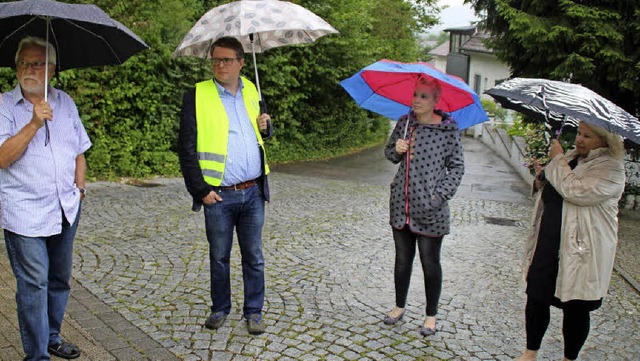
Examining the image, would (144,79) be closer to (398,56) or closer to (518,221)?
(518,221)

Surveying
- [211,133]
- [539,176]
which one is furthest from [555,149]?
[211,133]

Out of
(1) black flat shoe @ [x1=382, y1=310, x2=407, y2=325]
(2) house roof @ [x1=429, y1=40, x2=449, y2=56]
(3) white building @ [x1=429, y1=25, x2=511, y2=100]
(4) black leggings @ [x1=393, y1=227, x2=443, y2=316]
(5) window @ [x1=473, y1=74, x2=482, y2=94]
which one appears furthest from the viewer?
(2) house roof @ [x1=429, y1=40, x2=449, y2=56]

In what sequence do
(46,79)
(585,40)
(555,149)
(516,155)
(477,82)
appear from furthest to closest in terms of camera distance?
(477,82), (516,155), (585,40), (555,149), (46,79)

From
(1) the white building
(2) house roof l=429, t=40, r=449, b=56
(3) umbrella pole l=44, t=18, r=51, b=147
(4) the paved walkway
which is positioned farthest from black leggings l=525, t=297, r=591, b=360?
(2) house roof l=429, t=40, r=449, b=56

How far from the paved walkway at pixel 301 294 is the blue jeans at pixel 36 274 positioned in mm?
494

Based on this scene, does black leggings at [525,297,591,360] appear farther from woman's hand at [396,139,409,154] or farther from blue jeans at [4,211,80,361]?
blue jeans at [4,211,80,361]

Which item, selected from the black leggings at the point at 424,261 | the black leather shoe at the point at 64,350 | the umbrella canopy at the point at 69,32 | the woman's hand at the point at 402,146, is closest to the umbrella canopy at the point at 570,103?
the woman's hand at the point at 402,146

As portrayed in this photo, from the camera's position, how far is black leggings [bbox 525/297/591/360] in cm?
379

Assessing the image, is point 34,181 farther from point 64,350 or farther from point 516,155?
point 516,155

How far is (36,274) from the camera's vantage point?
3.33 meters

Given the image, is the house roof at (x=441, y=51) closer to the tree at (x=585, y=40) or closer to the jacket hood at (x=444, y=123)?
the tree at (x=585, y=40)

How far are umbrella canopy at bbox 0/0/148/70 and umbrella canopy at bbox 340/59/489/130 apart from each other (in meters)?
1.67

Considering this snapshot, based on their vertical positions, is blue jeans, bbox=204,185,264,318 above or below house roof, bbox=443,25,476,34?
below

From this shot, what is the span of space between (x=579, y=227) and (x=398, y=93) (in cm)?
168
